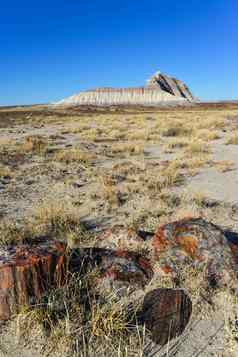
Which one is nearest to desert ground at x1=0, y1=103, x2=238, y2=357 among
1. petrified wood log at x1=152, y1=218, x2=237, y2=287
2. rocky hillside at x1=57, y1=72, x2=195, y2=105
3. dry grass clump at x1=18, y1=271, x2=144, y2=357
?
dry grass clump at x1=18, y1=271, x2=144, y2=357

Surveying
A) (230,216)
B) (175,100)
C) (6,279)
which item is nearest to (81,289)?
(6,279)

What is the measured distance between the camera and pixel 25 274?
8.49 feet

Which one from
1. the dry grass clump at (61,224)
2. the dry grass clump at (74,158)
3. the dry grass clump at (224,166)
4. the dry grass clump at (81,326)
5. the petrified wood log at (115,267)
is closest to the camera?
the dry grass clump at (81,326)

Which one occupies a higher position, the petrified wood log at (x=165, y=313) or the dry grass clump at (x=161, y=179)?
the dry grass clump at (x=161, y=179)

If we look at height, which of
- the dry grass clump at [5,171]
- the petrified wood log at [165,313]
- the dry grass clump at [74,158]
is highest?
the dry grass clump at [74,158]

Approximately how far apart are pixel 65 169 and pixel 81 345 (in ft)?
23.4

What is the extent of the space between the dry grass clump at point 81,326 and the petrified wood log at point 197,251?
2.58ft

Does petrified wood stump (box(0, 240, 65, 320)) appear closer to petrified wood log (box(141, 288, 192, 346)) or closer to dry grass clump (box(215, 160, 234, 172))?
petrified wood log (box(141, 288, 192, 346))

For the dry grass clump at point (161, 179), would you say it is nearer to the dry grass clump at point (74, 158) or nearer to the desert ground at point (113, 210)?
the desert ground at point (113, 210)

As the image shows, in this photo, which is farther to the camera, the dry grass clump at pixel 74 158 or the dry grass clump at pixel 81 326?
the dry grass clump at pixel 74 158

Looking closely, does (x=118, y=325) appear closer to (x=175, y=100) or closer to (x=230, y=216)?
(x=230, y=216)

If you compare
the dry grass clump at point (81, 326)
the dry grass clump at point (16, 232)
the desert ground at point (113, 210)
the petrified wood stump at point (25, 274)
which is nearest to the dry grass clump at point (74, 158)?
the desert ground at point (113, 210)

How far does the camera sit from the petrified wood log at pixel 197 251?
10.1ft

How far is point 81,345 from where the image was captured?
235 centimetres
